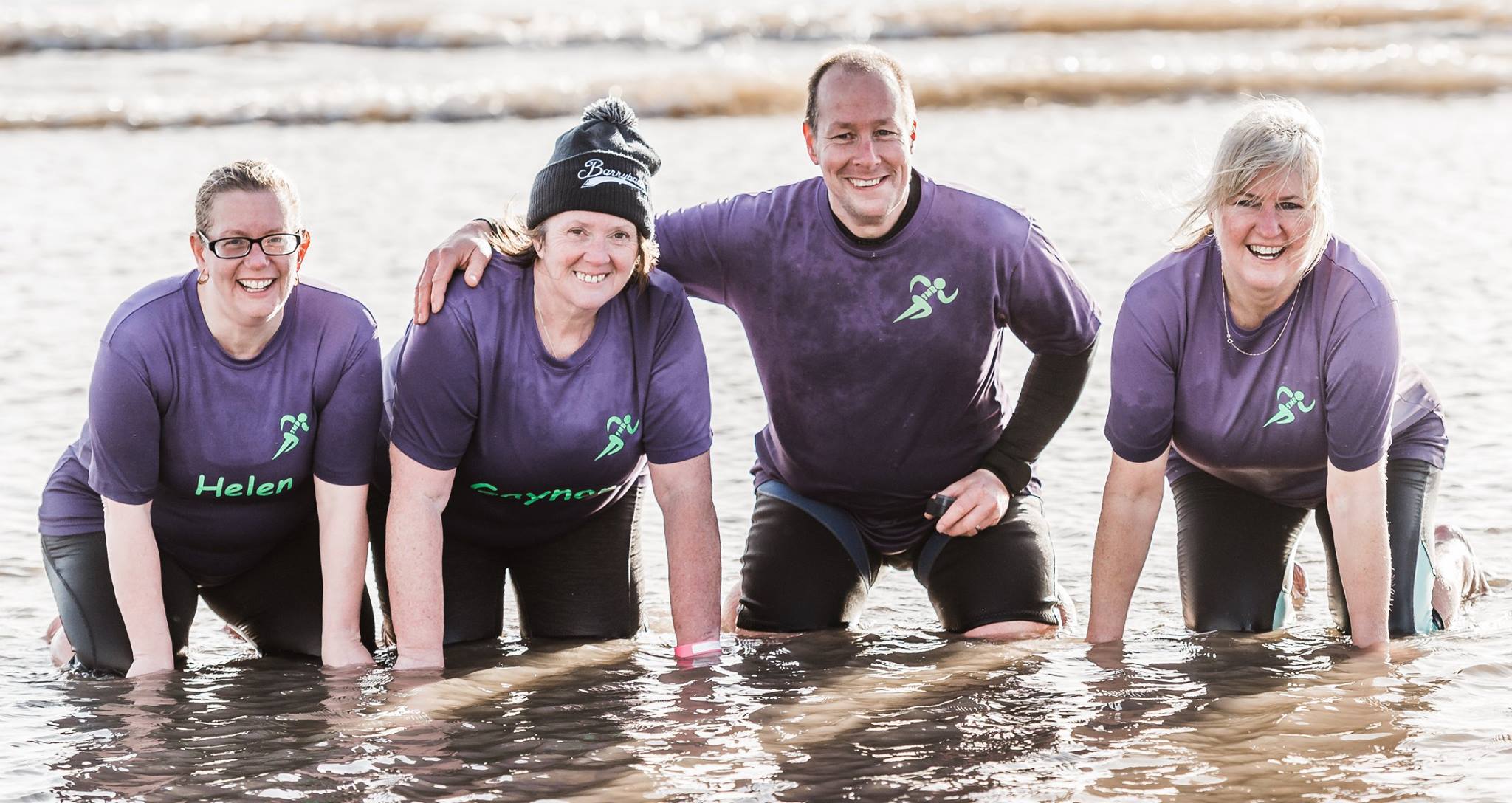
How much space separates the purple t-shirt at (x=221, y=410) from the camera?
14.4 ft

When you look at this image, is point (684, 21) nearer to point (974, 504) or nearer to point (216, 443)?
point (974, 504)

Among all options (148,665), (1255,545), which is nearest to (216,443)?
(148,665)

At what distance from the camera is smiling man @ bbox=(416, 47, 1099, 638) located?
4785 mm

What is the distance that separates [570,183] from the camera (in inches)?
172

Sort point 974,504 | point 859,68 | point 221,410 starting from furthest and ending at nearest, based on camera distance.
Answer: point 974,504 → point 859,68 → point 221,410

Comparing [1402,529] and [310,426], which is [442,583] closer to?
[310,426]

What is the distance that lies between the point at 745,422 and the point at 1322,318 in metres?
3.22

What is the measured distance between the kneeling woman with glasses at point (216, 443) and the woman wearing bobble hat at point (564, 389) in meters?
0.17

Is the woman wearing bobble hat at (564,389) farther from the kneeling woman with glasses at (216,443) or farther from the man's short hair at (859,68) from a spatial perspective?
the man's short hair at (859,68)

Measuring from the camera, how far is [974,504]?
194 inches

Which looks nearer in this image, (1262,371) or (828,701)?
(828,701)

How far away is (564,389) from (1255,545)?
2193 mm

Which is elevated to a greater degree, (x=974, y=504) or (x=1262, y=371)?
(x=1262, y=371)

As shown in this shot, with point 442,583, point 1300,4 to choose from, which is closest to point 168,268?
point 442,583
